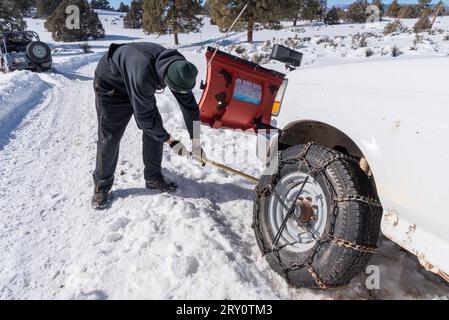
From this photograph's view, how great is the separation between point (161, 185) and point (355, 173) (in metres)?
2.01

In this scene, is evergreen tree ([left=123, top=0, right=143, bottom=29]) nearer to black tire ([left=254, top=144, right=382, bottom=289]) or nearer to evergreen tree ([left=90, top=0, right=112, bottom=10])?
evergreen tree ([left=90, top=0, right=112, bottom=10])

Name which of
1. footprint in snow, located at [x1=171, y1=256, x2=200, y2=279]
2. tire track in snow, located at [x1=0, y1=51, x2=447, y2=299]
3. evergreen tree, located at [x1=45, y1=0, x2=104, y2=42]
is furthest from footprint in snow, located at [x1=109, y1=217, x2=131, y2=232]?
evergreen tree, located at [x1=45, y1=0, x2=104, y2=42]

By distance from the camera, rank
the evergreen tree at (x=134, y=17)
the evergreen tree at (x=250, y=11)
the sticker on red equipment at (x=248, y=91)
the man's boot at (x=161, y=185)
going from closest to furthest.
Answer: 1. the man's boot at (x=161, y=185)
2. the sticker on red equipment at (x=248, y=91)
3. the evergreen tree at (x=250, y=11)
4. the evergreen tree at (x=134, y=17)

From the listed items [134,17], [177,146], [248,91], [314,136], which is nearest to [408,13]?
[134,17]

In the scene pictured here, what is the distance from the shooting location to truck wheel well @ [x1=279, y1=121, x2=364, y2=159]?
7.83ft

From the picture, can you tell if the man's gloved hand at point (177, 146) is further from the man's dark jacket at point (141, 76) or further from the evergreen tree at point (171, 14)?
the evergreen tree at point (171, 14)

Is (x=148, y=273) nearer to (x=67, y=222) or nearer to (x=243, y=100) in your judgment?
(x=67, y=222)

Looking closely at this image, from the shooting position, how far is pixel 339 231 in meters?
1.77

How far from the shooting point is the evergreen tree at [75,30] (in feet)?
108

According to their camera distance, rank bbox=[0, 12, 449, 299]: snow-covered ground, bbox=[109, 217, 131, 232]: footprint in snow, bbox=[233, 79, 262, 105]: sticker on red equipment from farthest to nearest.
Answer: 1. bbox=[233, 79, 262, 105]: sticker on red equipment
2. bbox=[109, 217, 131, 232]: footprint in snow
3. bbox=[0, 12, 449, 299]: snow-covered ground

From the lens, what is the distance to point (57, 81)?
390 inches

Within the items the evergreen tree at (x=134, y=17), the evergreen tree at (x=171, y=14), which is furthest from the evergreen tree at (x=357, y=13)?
the evergreen tree at (x=134, y=17)

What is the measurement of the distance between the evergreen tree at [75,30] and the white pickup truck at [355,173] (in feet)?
121

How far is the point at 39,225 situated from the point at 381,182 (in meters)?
2.63
